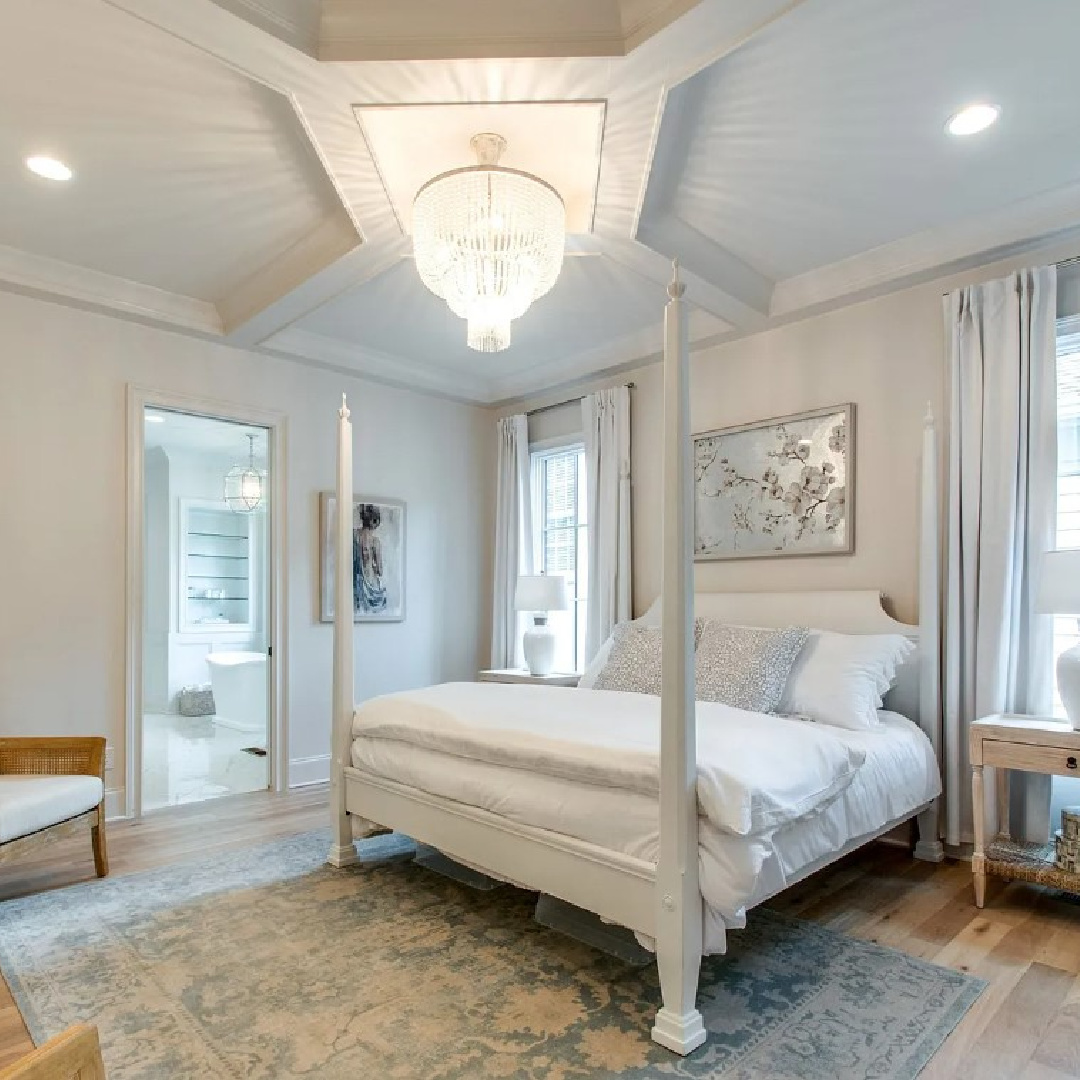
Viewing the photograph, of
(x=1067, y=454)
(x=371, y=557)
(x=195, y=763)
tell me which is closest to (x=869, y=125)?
(x=1067, y=454)

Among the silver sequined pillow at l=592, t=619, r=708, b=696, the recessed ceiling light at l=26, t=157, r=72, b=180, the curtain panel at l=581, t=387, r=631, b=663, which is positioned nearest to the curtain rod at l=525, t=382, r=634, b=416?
the curtain panel at l=581, t=387, r=631, b=663

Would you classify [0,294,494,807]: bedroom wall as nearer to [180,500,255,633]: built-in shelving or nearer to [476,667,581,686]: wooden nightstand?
[476,667,581,686]: wooden nightstand

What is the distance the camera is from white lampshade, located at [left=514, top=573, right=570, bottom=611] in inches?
195

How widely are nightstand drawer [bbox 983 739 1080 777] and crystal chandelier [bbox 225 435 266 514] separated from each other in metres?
6.36

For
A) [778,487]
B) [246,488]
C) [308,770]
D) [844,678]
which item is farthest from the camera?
[246,488]

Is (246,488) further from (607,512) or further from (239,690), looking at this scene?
(607,512)

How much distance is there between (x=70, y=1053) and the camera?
2.49 feet

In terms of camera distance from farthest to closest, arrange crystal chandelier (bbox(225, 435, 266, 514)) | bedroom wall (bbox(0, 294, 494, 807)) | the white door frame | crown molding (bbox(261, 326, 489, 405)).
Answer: crystal chandelier (bbox(225, 435, 266, 514)) < crown molding (bbox(261, 326, 489, 405)) < the white door frame < bedroom wall (bbox(0, 294, 494, 807))

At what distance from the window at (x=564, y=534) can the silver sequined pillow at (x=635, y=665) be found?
1289 mm

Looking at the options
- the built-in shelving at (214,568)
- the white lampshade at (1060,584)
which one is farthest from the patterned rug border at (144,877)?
the built-in shelving at (214,568)

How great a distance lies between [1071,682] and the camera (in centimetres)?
273

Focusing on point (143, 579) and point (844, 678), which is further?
point (143, 579)

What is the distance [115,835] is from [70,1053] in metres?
3.62

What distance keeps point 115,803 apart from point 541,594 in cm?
267
